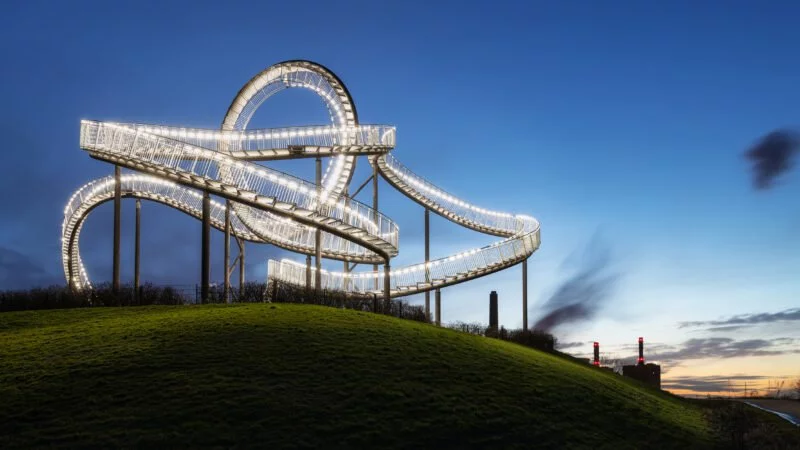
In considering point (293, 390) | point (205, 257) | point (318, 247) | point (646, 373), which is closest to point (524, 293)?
point (646, 373)

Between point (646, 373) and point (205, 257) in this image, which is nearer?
point (205, 257)

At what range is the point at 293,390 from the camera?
1892 centimetres

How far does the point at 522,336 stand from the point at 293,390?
72.6 feet

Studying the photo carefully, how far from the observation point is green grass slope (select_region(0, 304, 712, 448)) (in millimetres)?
17016

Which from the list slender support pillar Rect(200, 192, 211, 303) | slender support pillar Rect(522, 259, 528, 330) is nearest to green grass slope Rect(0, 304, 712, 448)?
slender support pillar Rect(200, 192, 211, 303)

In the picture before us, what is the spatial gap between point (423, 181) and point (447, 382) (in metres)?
33.5

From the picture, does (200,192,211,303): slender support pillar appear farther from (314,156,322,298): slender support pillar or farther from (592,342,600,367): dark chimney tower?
(592,342,600,367): dark chimney tower

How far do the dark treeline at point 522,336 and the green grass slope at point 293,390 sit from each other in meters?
8.10

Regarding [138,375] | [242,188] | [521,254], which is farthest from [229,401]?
[521,254]

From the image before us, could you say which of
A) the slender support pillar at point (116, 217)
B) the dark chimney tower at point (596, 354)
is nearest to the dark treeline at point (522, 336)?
the dark chimney tower at point (596, 354)

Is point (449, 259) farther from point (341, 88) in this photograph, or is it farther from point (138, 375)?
point (138, 375)

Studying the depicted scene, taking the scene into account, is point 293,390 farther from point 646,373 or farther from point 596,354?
point 646,373

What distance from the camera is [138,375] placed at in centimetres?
1961

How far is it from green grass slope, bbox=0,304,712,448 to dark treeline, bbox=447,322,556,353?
319 inches
